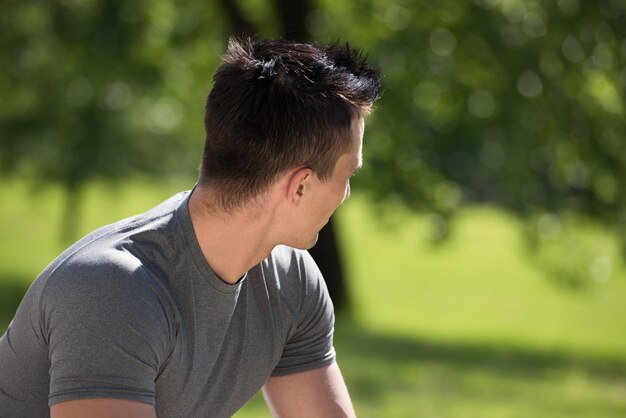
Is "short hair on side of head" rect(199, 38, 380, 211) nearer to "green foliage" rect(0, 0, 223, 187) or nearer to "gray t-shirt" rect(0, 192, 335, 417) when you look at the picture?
"gray t-shirt" rect(0, 192, 335, 417)

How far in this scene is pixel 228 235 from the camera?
217 centimetres

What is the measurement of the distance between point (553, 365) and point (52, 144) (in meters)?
7.07

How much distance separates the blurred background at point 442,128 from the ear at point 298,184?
5.40 meters

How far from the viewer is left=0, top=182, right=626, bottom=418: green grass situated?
796 centimetres

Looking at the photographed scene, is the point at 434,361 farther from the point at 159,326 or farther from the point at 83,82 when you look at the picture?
the point at 159,326

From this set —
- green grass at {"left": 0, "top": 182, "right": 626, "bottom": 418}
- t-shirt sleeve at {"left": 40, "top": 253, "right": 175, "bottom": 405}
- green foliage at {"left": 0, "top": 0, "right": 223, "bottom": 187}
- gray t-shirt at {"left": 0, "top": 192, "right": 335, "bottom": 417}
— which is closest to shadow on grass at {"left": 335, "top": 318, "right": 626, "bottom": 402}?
green grass at {"left": 0, "top": 182, "right": 626, "bottom": 418}

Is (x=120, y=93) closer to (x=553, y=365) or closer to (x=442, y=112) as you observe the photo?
(x=442, y=112)

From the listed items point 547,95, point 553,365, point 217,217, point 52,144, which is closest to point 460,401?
point 553,365

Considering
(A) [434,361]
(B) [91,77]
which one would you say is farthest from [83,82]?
(A) [434,361]

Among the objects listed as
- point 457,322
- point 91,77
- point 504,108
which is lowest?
point 457,322

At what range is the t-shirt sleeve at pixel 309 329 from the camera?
2400mm

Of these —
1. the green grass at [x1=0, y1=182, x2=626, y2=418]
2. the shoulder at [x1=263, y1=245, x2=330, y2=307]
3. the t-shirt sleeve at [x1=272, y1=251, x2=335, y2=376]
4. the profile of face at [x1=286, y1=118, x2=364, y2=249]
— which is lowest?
the green grass at [x1=0, y1=182, x2=626, y2=418]

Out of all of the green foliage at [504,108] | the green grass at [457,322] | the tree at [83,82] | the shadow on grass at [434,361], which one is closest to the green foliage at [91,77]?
the tree at [83,82]

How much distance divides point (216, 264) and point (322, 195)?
263 millimetres
